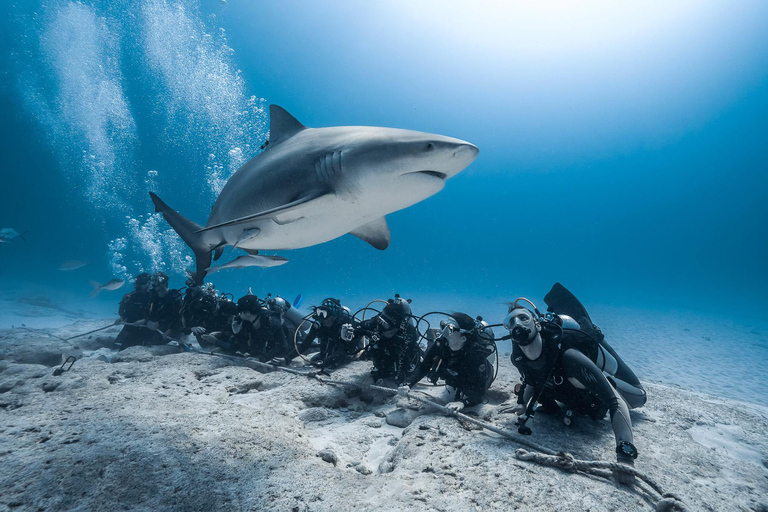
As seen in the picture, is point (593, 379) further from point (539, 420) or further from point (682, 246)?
point (682, 246)

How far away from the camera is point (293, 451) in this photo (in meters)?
2.39

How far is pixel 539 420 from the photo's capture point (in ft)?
11.4

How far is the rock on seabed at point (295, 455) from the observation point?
1755 millimetres

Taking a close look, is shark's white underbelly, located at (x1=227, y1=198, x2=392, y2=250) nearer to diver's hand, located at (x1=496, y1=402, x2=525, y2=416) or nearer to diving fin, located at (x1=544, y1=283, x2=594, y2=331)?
diver's hand, located at (x1=496, y1=402, x2=525, y2=416)

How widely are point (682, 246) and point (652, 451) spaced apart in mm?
156187

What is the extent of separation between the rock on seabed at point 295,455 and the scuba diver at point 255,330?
2.32m

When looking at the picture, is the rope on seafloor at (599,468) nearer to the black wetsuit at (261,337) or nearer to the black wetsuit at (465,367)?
the black wetsuit at (465,367)

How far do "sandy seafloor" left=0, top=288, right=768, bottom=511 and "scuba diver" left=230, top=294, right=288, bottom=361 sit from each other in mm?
1640

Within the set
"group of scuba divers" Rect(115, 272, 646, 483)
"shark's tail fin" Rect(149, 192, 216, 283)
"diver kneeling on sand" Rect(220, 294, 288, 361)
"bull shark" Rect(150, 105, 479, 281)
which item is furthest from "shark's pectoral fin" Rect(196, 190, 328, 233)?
"diver kneeling on sand" Rect(220, 294, 288, 361)

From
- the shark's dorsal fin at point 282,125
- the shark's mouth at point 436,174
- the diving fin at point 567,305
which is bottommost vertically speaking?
the diving fin at point 567,305

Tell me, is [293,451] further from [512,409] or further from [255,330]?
[255,330]

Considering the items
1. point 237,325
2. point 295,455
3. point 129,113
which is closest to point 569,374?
point 295,455

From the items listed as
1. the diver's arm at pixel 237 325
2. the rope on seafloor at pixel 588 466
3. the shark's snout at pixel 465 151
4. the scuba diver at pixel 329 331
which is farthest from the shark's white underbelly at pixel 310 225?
the diver's arm at pixel 237 325

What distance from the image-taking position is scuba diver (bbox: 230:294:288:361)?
→ 6.61m
